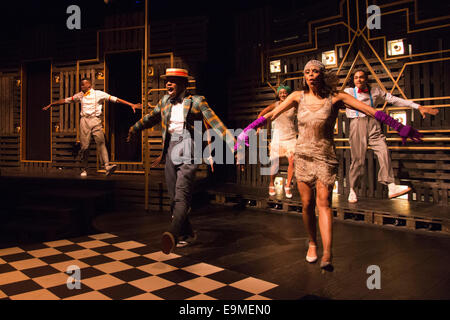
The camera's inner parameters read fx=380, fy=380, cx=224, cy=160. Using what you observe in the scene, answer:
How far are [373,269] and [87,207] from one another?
14.3 feet

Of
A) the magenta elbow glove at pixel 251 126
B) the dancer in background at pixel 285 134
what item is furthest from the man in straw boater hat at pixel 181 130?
the dancer in background at pixel 285 134

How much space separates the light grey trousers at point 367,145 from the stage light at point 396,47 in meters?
1.40

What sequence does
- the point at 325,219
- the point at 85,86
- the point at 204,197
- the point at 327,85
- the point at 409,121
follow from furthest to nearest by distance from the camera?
the point at 85,86, the point at 204,197, the point at 409,121, the point at 327,85, the point at 325,219

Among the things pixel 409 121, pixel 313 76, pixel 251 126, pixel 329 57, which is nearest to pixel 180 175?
pixel 251 126

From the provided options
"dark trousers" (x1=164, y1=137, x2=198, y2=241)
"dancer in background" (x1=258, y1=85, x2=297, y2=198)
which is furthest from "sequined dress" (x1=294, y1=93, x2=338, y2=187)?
"dancer in background" (x1=258, y1=85, x2=297, y2=198)

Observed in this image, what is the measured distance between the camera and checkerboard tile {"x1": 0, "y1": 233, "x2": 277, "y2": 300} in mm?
2766

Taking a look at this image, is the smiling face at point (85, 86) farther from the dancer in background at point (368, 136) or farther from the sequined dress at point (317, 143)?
the sequined dress at point (317, 143)

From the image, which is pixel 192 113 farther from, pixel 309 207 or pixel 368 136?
pixel 368 136

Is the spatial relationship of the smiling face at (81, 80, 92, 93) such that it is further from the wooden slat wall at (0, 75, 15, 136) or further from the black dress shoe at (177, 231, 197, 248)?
the black dress shoe at (177, 231, 197, 248)

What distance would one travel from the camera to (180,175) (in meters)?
3.92

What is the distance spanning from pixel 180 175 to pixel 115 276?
1.19m

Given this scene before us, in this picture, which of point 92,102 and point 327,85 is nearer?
point 327,85

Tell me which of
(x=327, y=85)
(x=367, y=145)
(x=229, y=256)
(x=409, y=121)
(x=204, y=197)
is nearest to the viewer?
(x=327, y=85)

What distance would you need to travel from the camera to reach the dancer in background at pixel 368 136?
511 centimetres
